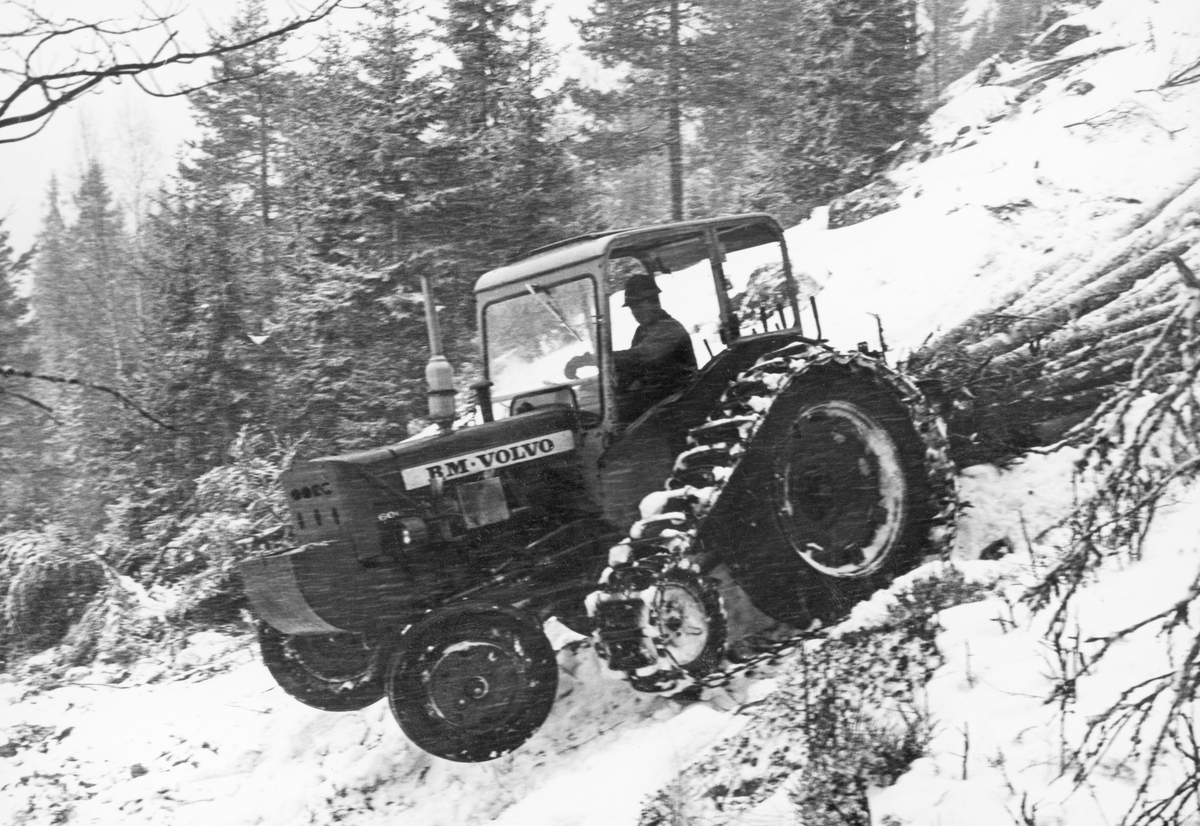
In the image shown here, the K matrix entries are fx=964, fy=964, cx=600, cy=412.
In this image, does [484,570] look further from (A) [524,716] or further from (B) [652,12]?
(B) [652,12]

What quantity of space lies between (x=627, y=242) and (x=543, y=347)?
790 millimetres

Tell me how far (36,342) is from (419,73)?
2129 centimetres

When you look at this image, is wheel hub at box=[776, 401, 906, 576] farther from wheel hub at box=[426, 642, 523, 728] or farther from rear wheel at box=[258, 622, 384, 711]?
rear wheel at box=[258, 622, 384, 711]

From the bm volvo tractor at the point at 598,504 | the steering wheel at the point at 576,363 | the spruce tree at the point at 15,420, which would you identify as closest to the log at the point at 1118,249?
the bm volvo tractor at the point at 598,504

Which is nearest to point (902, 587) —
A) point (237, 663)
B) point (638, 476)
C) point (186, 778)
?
point (638, 476)

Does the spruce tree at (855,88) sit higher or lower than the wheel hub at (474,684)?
higher

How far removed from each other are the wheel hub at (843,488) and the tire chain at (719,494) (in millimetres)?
218

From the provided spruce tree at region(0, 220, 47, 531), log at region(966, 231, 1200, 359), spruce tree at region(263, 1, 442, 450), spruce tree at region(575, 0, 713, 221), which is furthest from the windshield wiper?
spruce tree at region(0, 220, 47, 531)

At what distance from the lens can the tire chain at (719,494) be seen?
4.39 meters

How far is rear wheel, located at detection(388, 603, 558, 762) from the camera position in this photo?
4.46m

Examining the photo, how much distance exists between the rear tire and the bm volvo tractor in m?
0.01

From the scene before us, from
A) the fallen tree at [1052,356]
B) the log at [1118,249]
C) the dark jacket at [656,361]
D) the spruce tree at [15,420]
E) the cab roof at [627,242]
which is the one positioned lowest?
the fallen tree at [1052,356]

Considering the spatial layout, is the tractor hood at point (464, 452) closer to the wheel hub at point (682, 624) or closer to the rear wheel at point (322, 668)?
the rear wheel at point (322, 668)

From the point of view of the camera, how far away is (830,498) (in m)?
5.24
